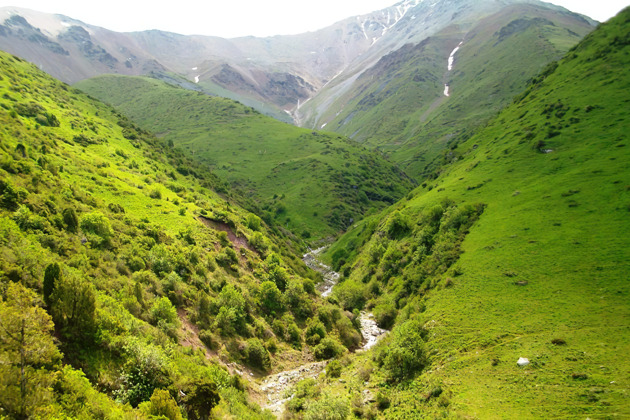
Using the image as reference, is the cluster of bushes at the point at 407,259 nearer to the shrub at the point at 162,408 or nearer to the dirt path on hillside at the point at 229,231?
the dirt path on hillside at the point at 229,231

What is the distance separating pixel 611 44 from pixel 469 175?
54565mm

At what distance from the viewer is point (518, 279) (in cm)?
3694

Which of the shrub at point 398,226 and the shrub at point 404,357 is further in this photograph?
the shrub at point 398,226

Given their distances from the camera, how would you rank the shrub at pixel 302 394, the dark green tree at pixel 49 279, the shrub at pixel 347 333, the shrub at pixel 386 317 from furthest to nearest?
the shrub at pixel 386 317, the shrub at pixel 347 333, the shrub at pixel 302 394, the dark green tree at pixel 49 279

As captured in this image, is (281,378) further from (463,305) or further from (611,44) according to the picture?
(611,44)

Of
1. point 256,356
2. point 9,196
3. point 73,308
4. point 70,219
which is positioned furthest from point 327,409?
point 9,196

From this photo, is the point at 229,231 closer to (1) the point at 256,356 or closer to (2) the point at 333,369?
(1) the point at 256,356

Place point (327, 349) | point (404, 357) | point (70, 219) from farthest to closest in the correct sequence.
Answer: point (327, 349) < point (404, 357) < point (70, 219)

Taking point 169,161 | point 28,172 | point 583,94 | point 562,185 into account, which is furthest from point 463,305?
point 169,161

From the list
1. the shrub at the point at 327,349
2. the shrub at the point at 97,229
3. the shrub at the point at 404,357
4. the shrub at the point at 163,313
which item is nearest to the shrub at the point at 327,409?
the shrub at the point at 404,357

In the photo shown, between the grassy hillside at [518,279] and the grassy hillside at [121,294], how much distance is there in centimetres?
1063

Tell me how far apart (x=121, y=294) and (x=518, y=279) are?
3989 centimetres

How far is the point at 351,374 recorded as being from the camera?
3288cm

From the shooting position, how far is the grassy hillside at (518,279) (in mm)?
23797
